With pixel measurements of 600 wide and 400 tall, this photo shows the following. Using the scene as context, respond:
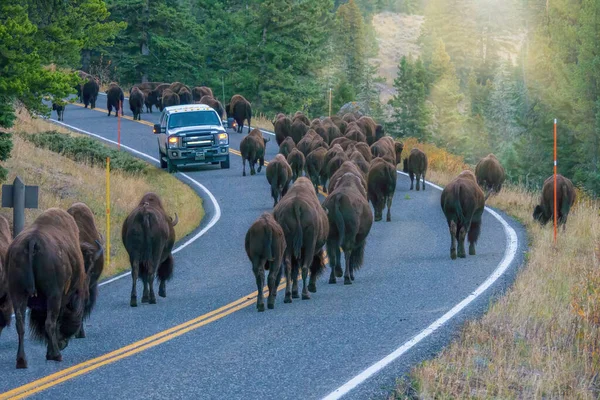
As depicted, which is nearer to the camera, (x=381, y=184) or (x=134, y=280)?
(x=134, y=280)

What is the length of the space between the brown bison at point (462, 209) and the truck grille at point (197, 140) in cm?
1657

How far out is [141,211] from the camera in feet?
48.3

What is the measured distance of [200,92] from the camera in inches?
2067

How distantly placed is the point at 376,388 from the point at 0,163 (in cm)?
2018

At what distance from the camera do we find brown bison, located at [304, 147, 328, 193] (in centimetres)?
2798

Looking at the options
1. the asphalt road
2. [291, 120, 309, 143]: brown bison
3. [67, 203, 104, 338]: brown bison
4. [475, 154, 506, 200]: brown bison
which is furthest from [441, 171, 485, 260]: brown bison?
[291, 120, 309, 143]: brown bison

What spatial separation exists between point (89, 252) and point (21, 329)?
8.38ft

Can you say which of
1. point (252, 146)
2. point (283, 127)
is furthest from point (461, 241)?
point (283, 127)

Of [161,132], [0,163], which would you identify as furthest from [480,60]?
[0,163]

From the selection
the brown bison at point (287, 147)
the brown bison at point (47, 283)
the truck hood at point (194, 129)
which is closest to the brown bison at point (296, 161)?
the brown bison at point (287, 147)

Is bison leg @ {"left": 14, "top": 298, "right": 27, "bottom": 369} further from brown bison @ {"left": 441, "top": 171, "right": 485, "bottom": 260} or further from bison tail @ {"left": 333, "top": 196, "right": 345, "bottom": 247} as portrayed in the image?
brown bison @ {"left": 441, "top": 171, "right": 485, "bottom": 260}

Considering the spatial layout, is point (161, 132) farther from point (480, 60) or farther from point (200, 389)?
point (480, 60)

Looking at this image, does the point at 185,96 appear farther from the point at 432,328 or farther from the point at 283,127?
the point at 432,328

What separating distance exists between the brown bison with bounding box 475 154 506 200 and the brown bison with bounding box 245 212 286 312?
1394 centimetres
